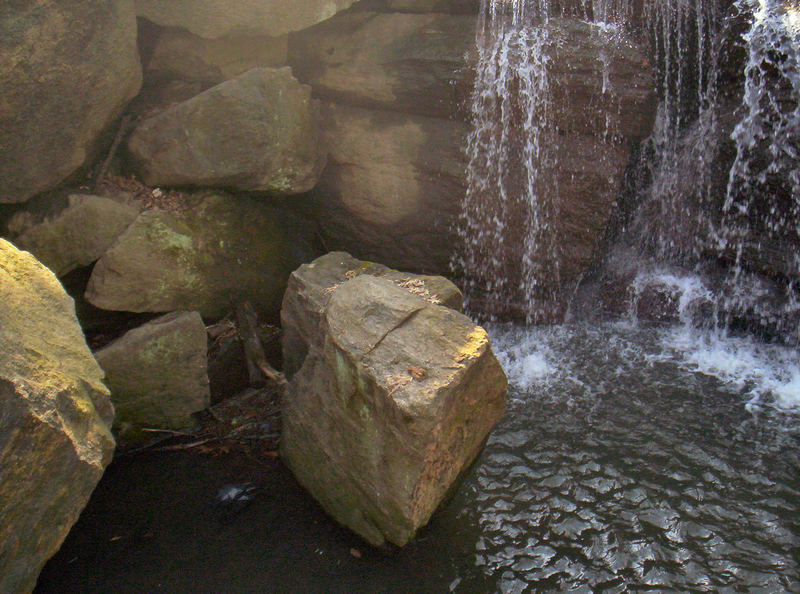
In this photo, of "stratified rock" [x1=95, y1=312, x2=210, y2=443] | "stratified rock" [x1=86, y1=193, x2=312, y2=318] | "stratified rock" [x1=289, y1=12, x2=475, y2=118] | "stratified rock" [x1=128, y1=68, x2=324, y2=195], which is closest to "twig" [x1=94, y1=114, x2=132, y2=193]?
"stratified rock" [x1=128, y1=68, x2=324, y2=195]

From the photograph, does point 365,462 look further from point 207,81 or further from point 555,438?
point 207,81

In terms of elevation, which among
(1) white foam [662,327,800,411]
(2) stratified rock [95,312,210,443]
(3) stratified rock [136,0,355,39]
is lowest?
(1) white foam [662,327,800,411]

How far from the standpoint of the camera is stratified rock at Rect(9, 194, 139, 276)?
20.2 ft

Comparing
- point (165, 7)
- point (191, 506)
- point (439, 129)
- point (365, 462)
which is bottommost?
point (191, 506)

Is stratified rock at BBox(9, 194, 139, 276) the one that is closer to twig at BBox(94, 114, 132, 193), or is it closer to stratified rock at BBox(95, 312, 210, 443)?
twig at BBox(94, 114, 132, 193)

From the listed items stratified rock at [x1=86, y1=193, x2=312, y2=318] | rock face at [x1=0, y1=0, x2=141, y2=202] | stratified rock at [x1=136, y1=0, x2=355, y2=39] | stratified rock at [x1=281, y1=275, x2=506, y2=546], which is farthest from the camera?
stratified rock at [x1=136, y1=0, x2=355, y2=39]

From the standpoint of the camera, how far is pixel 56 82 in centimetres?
593

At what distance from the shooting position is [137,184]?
22.6 ft

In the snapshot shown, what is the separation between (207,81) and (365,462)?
16.7ft

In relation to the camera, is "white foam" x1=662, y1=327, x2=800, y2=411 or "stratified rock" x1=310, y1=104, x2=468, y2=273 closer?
"white foam" x1=662, y1=327, x2=800, y2=411

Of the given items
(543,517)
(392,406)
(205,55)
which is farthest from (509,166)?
(392,406)

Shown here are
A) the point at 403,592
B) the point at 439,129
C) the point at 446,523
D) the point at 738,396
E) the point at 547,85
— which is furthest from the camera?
the point at 439,129

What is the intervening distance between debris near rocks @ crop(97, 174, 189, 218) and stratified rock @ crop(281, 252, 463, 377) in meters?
1.74

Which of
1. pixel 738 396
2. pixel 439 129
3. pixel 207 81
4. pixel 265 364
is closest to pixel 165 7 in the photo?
pixel 207 81
